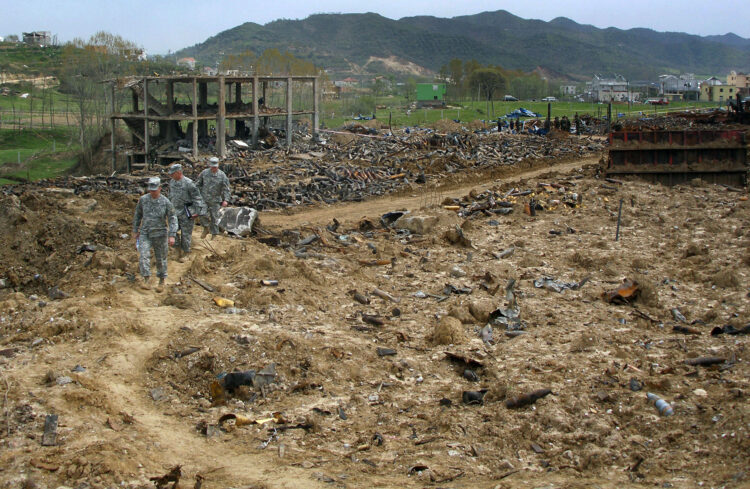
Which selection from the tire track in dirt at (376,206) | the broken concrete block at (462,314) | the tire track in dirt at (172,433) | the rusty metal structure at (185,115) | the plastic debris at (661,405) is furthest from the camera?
the rusty metal structure at (185,115)

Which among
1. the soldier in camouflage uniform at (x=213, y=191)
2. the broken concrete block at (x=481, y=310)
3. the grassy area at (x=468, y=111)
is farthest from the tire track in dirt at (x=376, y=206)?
the grassy area at (x=468, y=111)

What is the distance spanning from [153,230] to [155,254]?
328 millimetres

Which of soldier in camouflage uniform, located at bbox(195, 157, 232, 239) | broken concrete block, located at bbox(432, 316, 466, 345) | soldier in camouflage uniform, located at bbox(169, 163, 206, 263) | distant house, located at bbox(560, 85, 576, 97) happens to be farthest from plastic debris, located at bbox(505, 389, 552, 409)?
distant house, located at bbox(560, 85, 576, 97)

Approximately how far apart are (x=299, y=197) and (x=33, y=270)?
981cm

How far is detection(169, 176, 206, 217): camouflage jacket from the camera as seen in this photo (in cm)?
1055

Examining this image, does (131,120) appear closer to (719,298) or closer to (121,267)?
(121,267)

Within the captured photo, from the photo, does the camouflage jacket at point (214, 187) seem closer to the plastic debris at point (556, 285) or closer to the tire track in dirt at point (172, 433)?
the tire track in dirt at point (172, 433)

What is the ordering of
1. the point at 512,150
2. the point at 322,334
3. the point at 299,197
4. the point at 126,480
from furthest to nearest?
1. the point at 512,150
2. the point at 299,197
3. the point at 322,334
4. the point at 126,480

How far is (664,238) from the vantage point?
13.9 metres

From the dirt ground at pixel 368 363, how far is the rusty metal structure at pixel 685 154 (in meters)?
6.08

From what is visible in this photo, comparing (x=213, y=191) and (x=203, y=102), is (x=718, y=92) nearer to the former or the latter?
(x=203, y=102)

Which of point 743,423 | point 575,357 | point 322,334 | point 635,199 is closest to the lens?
point 743,423

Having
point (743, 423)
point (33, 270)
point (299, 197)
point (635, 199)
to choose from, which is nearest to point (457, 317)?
point (743, 423)

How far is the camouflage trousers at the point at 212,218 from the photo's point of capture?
11578 millimetres
